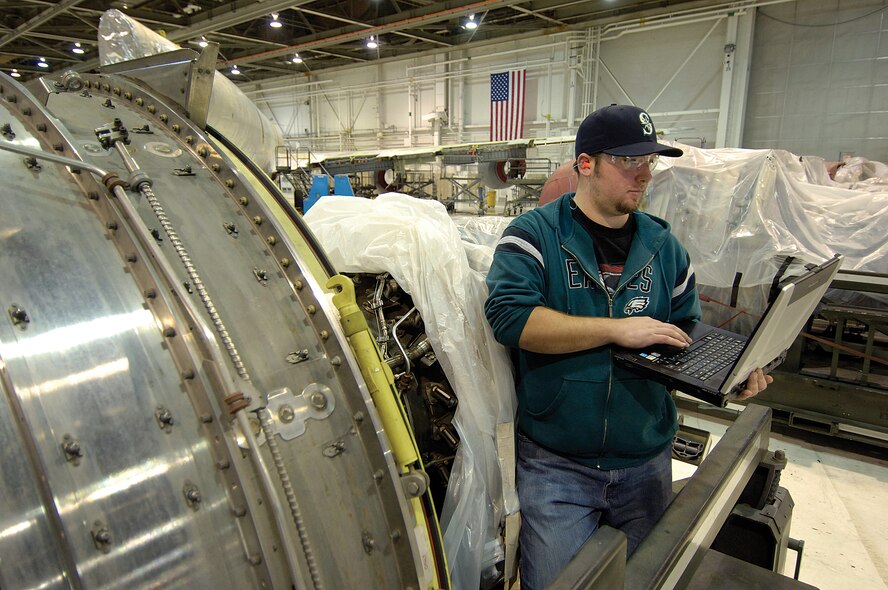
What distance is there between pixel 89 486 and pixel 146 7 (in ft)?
41.4

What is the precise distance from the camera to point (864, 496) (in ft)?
9.53

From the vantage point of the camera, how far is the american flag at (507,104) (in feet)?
37.5

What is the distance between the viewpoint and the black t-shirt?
1653 millimetres

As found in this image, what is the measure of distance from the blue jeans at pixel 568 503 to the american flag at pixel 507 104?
425 inches

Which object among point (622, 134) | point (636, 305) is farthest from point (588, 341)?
point (622, 134)

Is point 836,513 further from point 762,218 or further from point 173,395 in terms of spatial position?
point 173,395

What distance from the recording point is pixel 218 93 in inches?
85.0

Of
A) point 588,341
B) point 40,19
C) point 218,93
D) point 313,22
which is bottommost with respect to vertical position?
point 588,341

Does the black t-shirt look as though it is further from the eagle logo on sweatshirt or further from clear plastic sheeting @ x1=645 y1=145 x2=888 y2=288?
clear plastic sheeting @ x1=645 y1=145 x2=888 y2=288

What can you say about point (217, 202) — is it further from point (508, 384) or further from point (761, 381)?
point (761, 381)

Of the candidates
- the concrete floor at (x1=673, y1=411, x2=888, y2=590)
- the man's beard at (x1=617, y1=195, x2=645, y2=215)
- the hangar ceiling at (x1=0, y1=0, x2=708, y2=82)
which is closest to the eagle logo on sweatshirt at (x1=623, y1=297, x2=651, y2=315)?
the man's beard at (x1=617, y1=195, x2=645, y2=215)

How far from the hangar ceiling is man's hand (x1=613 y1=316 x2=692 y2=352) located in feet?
28.1

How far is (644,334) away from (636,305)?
193 mm

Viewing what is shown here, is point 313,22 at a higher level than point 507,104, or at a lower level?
higher
